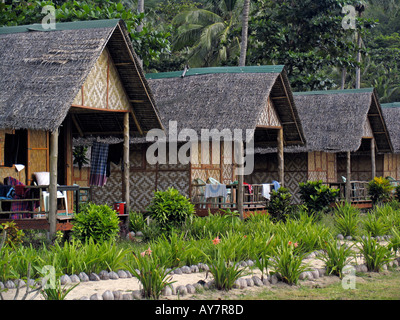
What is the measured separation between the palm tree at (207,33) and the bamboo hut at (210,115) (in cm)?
1306

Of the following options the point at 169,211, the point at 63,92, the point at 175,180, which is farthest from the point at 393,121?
the point at 63,92

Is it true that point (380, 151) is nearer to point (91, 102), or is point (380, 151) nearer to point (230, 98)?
point (230, 98)

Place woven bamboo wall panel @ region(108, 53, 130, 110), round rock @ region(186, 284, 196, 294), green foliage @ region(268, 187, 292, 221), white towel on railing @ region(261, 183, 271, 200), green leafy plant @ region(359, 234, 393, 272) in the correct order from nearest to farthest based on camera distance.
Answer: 1. round rock @ region(186, 284, 196, 294)
2. green leafy plant @ region(359, 234, 393, 272)
3. woven bamboo wall panel @ region(108, 53, 130, 110)
4. green foliage @ region(268, 187, 292, 221)
5. white towel on railing @ region(261, 183, 271, 200)

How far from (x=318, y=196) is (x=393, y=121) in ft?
36.1

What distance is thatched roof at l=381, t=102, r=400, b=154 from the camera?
26.5 m

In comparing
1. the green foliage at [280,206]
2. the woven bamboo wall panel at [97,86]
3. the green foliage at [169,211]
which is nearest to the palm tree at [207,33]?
the green foliage at [280,206]

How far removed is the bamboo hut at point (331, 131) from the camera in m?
22.0

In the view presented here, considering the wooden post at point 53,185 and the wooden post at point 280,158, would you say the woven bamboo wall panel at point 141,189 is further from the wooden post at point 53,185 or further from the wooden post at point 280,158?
the wooden post at point 53,185

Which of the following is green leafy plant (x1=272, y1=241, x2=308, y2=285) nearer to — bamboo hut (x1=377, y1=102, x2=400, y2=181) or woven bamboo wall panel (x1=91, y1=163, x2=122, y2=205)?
woven bamboo wall panel (x1=91, y1=163, x2=122, y2=205)

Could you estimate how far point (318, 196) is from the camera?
17547 mm

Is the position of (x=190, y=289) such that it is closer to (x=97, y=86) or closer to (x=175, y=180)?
(x=97, y=86)

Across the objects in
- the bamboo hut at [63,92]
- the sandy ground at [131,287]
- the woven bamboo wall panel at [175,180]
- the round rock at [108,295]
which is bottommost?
the sandy ground at [131,287]

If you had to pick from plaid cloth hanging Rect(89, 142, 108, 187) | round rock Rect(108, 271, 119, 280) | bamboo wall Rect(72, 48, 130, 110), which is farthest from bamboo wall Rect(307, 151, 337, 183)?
round rock Rect(108, 271, 119, 280)
